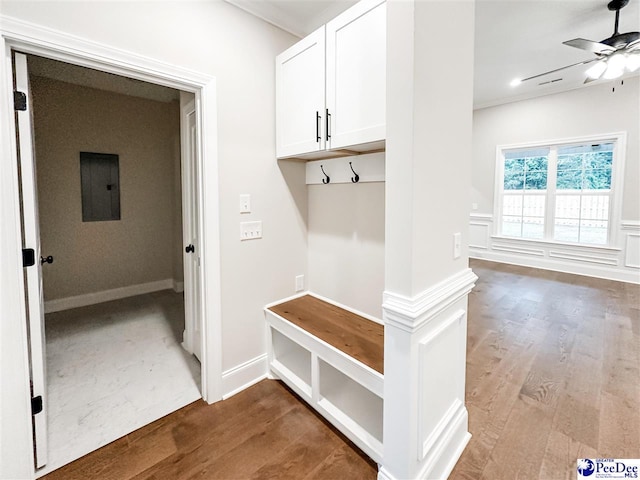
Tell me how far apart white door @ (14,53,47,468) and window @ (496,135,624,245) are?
22.0 feet

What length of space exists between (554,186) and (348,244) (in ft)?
16.9

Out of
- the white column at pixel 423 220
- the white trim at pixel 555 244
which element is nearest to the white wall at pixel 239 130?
the white column at pixel 423 220

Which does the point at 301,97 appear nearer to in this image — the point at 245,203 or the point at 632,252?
the point at 245,203

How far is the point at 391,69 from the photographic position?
1171mm

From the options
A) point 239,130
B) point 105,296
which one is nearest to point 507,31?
point 239,130

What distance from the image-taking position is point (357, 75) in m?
1.67

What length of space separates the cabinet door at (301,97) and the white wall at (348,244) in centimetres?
43

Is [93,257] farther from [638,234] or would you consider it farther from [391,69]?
[638,234]

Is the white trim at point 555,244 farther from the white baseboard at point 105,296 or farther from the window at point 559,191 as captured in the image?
the white baseboard at point 105,296

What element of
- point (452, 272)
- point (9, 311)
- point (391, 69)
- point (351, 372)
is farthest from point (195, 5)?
point (351, 372)

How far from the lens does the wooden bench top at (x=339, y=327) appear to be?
1.69 meters

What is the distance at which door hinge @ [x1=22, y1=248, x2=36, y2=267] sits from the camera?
1.42m

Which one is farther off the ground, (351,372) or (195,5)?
(195,5)

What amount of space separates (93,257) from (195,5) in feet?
11.5
